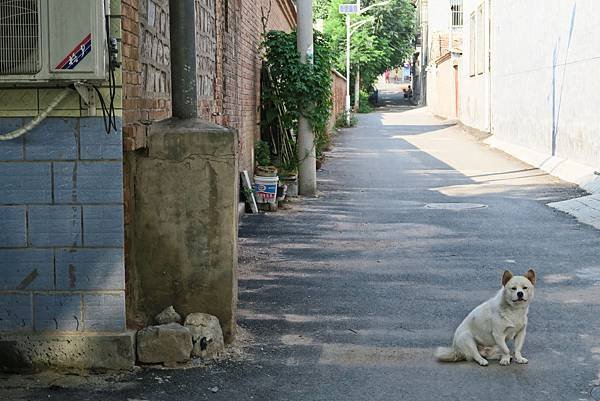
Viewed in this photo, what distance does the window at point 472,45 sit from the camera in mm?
38375

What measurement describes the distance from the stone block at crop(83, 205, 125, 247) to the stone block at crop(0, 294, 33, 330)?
55 centimetres

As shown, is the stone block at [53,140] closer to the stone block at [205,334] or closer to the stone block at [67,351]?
the stone block at [67,351]

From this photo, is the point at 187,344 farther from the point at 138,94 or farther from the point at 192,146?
the point at 138,94

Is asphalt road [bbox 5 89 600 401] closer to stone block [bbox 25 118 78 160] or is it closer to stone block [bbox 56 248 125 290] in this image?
stone block [bbox 56 248 125 290]

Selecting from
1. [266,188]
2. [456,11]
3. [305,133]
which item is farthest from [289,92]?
[456,11]

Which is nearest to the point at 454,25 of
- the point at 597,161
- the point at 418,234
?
the point at 597,161

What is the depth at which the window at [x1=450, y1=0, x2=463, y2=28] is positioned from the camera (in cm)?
5724

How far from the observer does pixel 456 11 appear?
58.0m

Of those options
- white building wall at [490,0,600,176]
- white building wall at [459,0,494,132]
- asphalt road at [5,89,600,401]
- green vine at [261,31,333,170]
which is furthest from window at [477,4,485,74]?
green vine at [261,31,333,170]

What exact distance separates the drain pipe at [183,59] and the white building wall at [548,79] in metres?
12.7

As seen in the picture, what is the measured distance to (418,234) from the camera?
12.6 m

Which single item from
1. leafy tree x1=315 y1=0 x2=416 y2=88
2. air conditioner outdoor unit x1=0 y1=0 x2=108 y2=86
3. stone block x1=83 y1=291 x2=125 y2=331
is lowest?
stone block x1=83 y1=291 x2=125 y2=331

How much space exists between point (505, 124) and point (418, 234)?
1773 cm

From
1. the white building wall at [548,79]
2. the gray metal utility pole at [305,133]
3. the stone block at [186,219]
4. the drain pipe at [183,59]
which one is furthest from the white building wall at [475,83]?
the stone block at [186,219]
